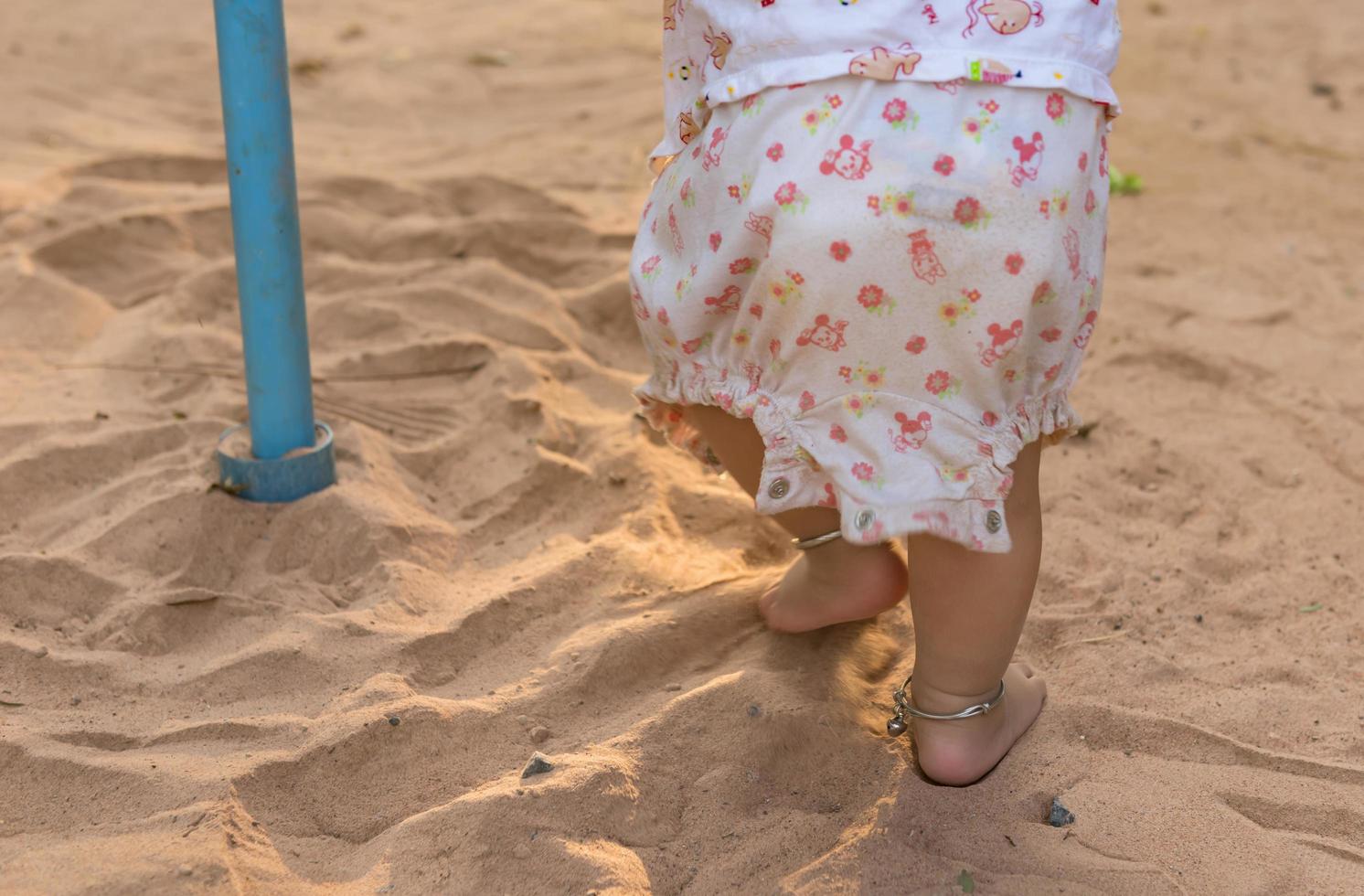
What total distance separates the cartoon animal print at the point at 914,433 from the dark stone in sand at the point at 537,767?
51cm

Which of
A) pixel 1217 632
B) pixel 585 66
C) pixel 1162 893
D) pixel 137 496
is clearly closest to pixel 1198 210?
pixel 1217 632

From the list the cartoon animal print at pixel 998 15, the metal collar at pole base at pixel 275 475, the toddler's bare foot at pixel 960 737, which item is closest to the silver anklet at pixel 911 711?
the toddler's bare foot at pixel 960 737

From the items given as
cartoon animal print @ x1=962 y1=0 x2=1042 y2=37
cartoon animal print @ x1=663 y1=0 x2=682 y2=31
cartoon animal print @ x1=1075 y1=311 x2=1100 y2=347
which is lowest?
cartoon animal print @ x1=1075 y1=311 x2=1100 y2=347

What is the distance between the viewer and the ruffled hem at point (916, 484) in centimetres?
126

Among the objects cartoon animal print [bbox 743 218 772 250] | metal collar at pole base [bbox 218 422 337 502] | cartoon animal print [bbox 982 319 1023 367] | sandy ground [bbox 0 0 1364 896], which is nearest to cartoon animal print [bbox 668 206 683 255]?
cartoon animal print [bbox 743 218 772 250]

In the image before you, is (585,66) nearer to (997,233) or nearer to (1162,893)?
(997,233)

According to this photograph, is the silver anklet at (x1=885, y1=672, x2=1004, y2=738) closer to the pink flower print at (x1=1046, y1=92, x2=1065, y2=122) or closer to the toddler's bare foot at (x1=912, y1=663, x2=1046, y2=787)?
the toddler's bare foot at (x1=912, y1=663, x2=1046, y2=787)

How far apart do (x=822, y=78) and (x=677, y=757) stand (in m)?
0.76

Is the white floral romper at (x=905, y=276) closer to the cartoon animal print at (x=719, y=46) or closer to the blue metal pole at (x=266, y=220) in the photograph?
the cartoon animal print at (x=719, y=46)

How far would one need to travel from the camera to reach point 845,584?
1.63 meters

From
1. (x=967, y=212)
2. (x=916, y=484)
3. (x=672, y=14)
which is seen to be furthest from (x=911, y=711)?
(x=672, y=14)

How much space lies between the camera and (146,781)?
1.34m

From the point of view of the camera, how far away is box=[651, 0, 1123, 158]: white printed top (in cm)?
124

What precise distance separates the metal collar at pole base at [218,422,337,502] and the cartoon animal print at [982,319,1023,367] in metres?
1.04
